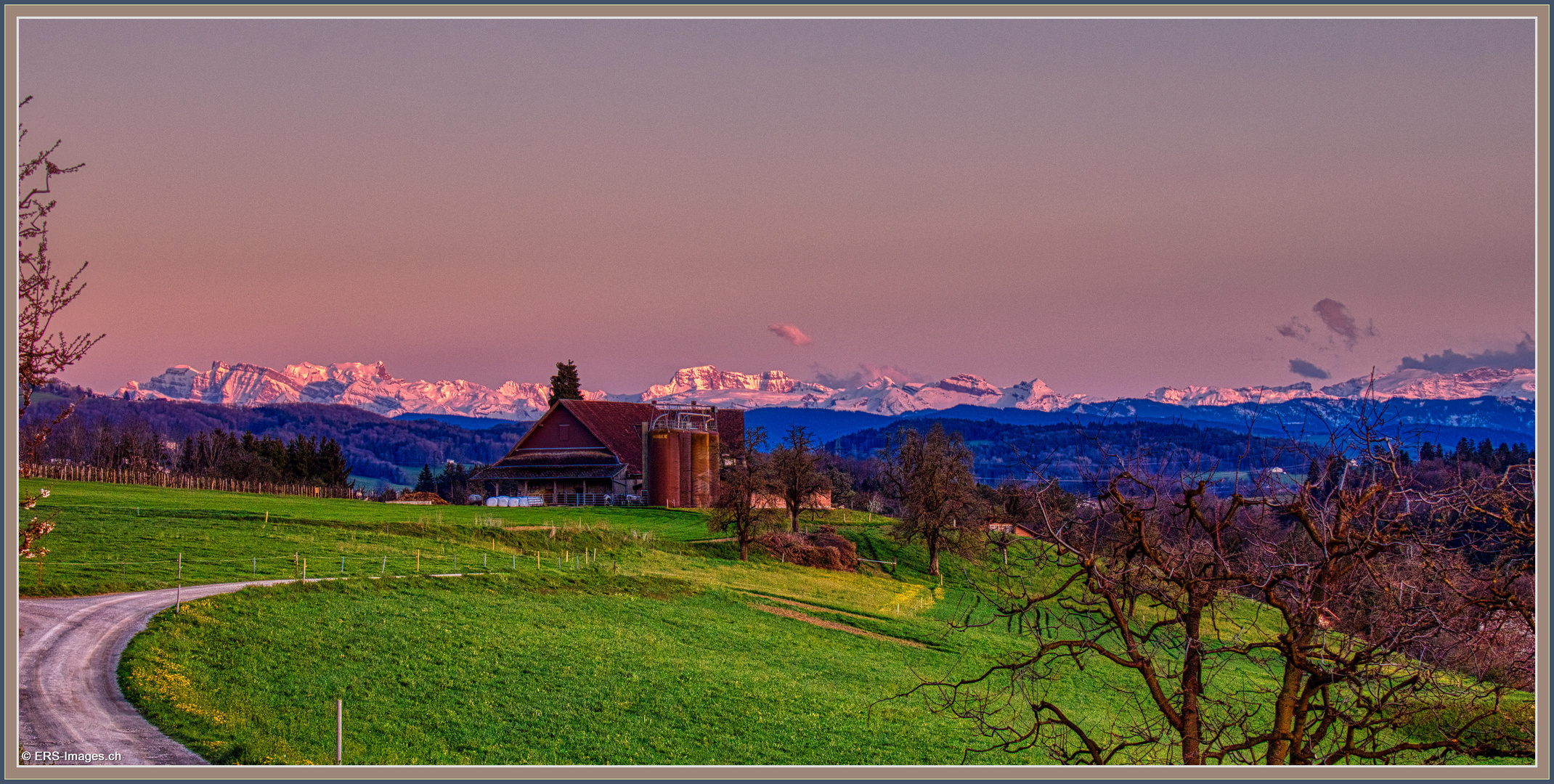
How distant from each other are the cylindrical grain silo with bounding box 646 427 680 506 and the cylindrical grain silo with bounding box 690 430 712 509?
1.46m

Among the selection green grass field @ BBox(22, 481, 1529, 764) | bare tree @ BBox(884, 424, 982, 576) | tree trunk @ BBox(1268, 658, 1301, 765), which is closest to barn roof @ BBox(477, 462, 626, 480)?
bare tree @ BBox(884, 424, 982, 576)

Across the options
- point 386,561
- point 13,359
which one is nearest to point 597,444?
point 386,561

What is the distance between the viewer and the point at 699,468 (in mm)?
84625

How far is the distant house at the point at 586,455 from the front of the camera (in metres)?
84.1

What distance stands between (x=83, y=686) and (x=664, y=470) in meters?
63.0

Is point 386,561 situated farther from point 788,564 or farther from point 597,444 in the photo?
point 597,444

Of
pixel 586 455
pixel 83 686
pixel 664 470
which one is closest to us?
pixel 83 686

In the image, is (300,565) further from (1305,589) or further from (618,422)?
(618,422)

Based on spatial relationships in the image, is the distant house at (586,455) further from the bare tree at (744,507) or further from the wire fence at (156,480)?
the bare tree at (744,507)

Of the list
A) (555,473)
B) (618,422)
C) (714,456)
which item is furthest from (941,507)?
(555,473)

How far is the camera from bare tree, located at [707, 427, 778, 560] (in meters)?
57.4

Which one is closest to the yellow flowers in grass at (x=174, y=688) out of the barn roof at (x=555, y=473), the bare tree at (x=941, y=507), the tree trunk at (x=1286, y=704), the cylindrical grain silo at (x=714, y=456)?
the tree trunk at (x=1286, y=704)

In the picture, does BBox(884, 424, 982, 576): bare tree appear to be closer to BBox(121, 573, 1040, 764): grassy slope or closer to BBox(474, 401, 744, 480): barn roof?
BBox(474, 401, 744, 480): barn roof

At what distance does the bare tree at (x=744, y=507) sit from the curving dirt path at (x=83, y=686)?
3256 cm
